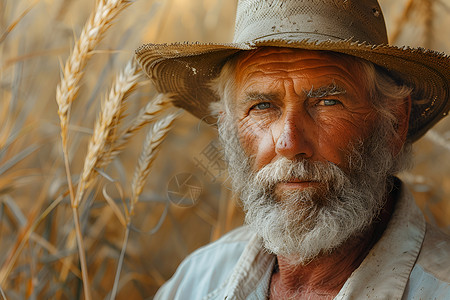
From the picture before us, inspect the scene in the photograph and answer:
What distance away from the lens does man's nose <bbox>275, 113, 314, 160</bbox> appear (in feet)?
5.24

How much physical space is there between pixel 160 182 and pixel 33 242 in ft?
3.06

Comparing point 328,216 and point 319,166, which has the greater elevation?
point 319,166

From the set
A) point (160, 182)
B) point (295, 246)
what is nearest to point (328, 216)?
point (295, 246)

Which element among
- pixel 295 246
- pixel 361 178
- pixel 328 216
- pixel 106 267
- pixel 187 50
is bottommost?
pixel 106 267

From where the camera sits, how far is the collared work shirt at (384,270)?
156 cm

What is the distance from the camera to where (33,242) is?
2.34 m

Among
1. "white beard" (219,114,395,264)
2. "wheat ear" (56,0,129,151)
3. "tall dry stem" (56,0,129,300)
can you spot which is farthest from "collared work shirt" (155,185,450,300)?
"wheat ear" (56,0,129,151)

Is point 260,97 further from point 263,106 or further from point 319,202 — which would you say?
point 319,202

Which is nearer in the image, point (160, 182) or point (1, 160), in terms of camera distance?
point (1, 160)

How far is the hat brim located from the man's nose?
0.80 feet

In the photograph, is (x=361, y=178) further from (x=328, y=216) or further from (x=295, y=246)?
(x=295, y=246)

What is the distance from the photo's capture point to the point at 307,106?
66.0 inches

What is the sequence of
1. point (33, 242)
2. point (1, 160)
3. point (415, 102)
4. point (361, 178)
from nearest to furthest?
point (361, 178) < point (415, 102) < point (1, 160) < point (33, 242)

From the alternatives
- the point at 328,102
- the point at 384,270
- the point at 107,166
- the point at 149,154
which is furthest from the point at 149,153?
the point at 384,270
